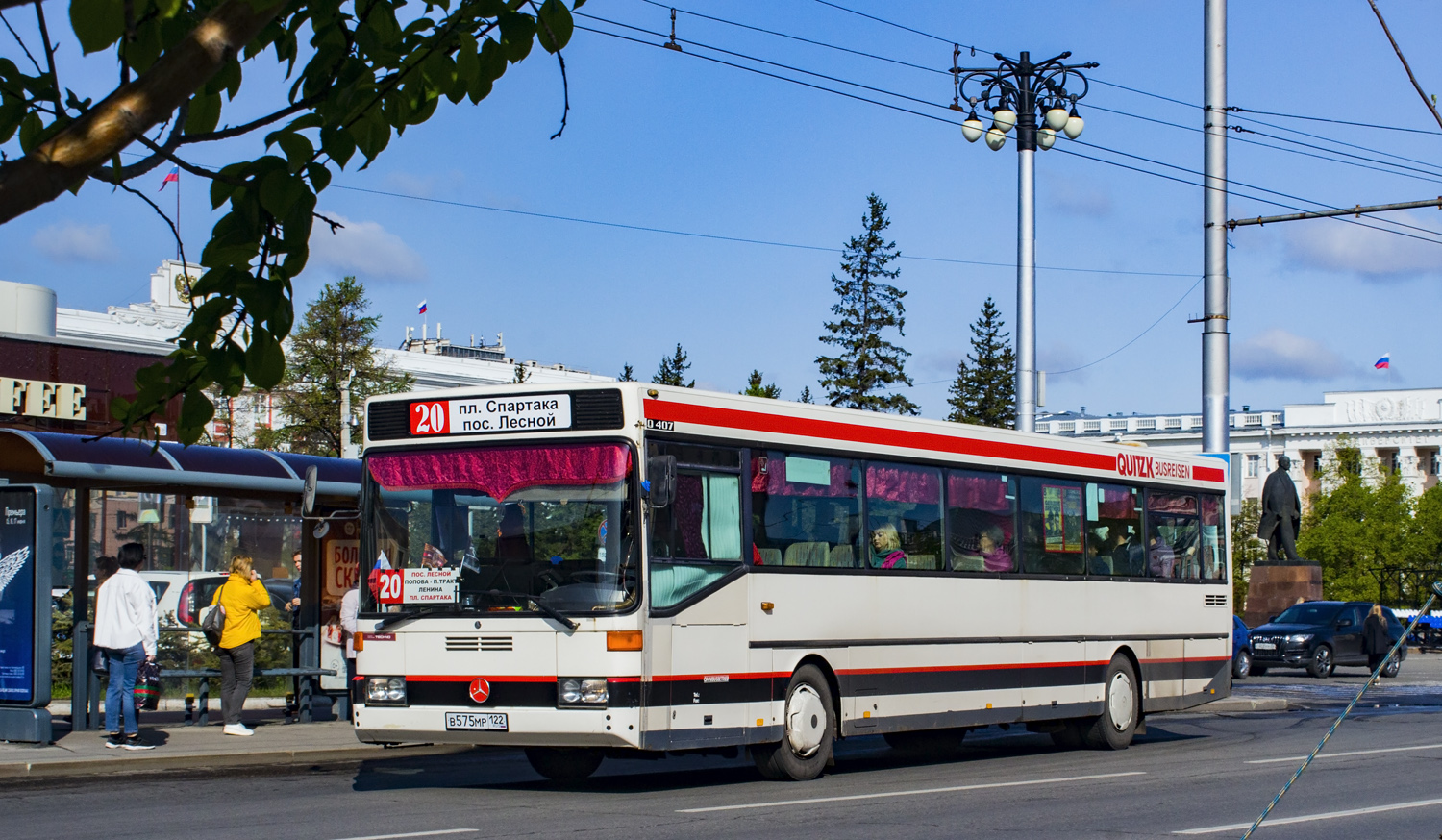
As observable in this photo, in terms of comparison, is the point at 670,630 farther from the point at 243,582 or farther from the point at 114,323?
the point at 114,323

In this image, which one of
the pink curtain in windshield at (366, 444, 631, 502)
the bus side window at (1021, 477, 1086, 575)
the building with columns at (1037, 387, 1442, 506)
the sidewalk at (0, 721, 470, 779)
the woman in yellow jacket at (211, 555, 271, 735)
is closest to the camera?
the pink curtain in windshield at (366, 444, 631, 502)

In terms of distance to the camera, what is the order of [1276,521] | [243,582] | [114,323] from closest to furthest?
[243,582]
[1276,521]
[114,323]

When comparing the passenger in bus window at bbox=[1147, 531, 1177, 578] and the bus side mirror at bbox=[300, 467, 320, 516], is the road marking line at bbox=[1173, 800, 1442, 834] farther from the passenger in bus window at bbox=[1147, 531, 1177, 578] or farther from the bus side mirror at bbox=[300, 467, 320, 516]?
the bus side mirror at bbox=[300, 467, 320, 516]

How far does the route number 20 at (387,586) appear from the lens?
12.2 m

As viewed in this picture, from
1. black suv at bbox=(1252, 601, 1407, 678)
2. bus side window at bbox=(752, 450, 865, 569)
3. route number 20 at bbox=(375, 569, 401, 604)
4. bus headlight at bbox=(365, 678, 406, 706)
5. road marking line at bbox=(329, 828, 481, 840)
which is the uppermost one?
bus side window at bbox=(752, 450, 865, 569)

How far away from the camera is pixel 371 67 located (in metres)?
3.40

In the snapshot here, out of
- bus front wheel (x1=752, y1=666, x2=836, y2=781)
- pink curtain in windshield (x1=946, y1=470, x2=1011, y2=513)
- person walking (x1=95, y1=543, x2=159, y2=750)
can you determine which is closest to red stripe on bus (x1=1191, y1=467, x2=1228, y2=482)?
pink curtain in windshield (x1=946, y1=470, x2=1011, y2=513)

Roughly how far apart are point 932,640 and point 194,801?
246 inches

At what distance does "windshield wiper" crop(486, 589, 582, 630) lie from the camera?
37.8 feet

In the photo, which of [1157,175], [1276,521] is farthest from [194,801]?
[1276,521]

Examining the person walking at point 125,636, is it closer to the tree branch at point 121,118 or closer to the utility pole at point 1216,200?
the tree branch at point 121,118

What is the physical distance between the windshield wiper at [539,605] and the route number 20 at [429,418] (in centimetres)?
136

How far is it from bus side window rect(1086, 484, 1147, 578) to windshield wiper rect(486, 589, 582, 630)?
6983 millimetres

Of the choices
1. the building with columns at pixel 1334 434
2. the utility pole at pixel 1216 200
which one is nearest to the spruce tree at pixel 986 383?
the building with columns at pixel 1334 434
